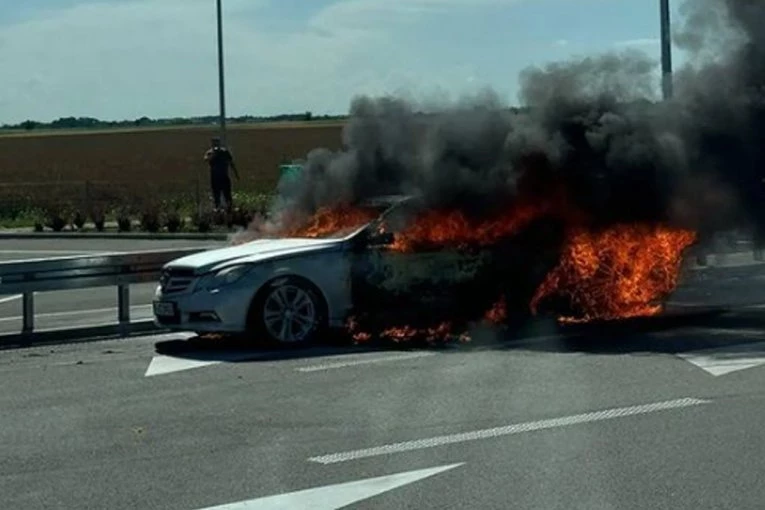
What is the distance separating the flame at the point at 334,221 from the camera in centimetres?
1502

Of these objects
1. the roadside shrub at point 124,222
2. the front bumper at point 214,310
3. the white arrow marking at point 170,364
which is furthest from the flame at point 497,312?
the roadside shrub at point 124,222

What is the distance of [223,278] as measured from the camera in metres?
14.1

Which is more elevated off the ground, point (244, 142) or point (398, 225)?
point (244, 142)

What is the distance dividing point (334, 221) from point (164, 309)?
1980 millimetres

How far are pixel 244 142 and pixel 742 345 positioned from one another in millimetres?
89515

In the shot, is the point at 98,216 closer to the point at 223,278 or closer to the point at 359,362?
the point at 223,278

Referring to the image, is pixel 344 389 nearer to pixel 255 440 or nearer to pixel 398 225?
pixel 255 440

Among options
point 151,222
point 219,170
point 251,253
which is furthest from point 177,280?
point 151,222

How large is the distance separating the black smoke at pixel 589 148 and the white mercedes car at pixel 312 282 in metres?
0.81

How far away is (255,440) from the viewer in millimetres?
9602

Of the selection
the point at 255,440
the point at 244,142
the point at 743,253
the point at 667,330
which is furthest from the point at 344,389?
the point at 244,142

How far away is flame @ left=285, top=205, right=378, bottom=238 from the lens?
15023 millimetres

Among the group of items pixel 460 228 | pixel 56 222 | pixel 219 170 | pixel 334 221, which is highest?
pixel 219 170

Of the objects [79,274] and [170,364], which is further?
[79,274]
